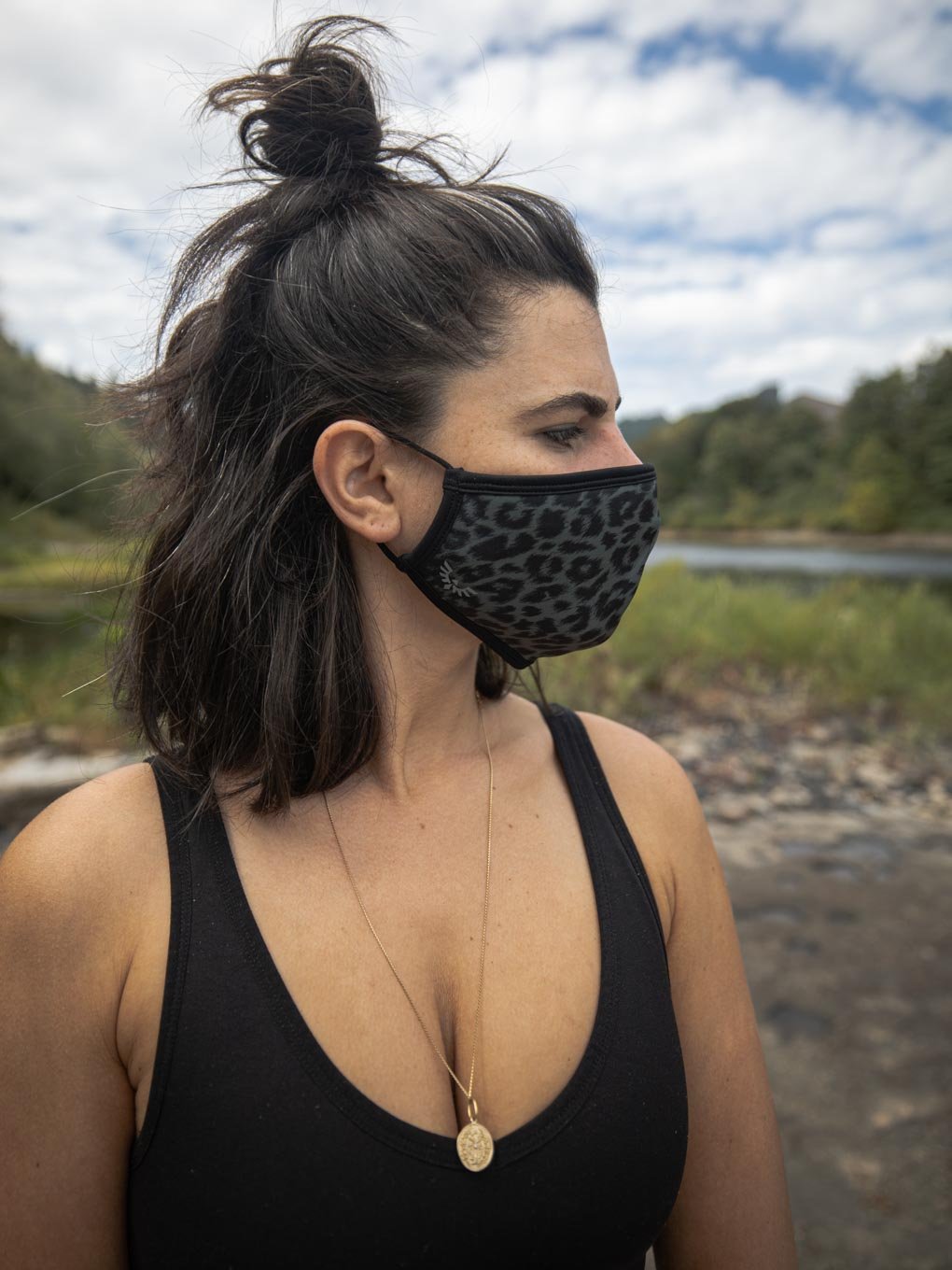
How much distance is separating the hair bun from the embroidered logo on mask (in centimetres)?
61

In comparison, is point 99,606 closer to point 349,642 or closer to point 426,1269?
point 349,642

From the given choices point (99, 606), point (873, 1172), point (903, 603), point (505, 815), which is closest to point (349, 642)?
point (505, 815)

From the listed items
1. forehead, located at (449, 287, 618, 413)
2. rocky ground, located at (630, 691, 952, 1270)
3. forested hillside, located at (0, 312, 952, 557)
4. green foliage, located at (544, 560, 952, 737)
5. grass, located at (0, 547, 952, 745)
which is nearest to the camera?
forehead, located at (449, 287, 618, 413)

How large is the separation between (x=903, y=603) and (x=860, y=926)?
6399mm

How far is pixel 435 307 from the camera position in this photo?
48.6 inches

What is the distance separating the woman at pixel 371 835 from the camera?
104cm

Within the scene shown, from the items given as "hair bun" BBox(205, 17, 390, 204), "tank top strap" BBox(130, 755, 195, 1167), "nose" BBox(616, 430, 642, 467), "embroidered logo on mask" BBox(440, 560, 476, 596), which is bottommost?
"tank top strap" BBox(130, 755, 195, 1167)

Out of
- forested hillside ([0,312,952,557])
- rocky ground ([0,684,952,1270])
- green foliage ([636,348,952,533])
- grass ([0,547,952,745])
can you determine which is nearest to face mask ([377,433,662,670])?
rocky ground ([0,684,952,1270])

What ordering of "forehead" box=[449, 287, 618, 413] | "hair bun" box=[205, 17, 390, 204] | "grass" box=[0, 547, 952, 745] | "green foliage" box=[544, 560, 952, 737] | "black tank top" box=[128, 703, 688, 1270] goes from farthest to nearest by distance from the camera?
"green foliage" box=[544, 560, 952, 737]
"grass" box=[0, 547, 952, 745]
"hair bun" box=[205, 17, 390, 204]
"forehead" box=[449, 287, 618, 413]
"black tank top" box=[128, 703, 688, 1270]

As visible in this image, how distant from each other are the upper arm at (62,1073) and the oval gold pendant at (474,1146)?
42cm

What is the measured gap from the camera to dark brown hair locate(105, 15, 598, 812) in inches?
49.1

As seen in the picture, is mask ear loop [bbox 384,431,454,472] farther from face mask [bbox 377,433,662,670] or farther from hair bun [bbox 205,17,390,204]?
hair bun [bbox 205,17,390,204]

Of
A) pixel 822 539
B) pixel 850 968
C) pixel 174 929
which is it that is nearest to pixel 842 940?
pixel 850 968

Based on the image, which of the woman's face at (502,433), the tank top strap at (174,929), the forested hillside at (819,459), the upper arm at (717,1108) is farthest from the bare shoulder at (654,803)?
the forested hillside at (819,459)
